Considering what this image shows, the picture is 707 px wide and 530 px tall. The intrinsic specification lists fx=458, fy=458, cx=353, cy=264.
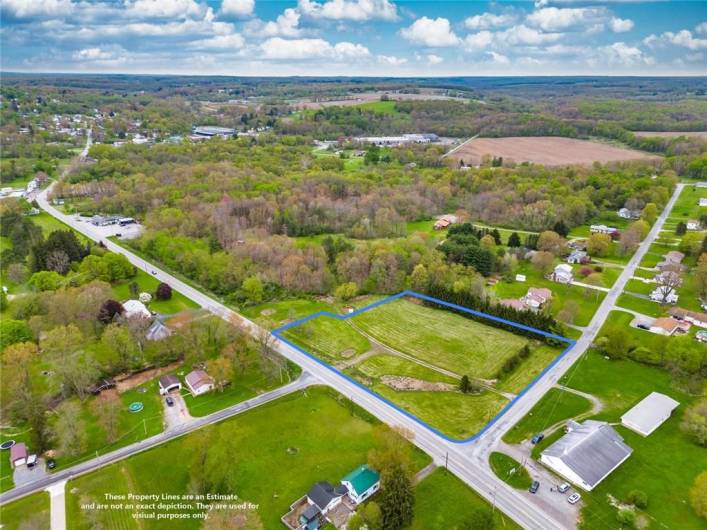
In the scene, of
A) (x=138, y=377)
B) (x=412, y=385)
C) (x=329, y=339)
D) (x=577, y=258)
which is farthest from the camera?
(x=577, y=258)

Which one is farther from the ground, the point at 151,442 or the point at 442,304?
the point at 442,304

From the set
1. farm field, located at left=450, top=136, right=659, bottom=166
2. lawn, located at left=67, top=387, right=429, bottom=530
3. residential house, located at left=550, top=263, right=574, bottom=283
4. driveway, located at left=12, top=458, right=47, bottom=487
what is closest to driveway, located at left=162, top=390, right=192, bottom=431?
lawn, located at left=67, top=387, right=429, bottom=530

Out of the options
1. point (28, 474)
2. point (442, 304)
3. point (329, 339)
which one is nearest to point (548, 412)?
point (442, 304)

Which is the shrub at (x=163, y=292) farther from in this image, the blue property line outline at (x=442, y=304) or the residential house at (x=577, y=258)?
the residential house at (x=577, y=258)

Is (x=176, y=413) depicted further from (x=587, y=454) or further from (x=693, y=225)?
(x=693, y=225)

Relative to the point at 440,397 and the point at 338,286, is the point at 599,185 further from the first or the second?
the point at 440,397

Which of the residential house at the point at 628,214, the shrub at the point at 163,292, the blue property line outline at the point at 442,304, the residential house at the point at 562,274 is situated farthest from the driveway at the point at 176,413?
the residential house at the point at 628,214
